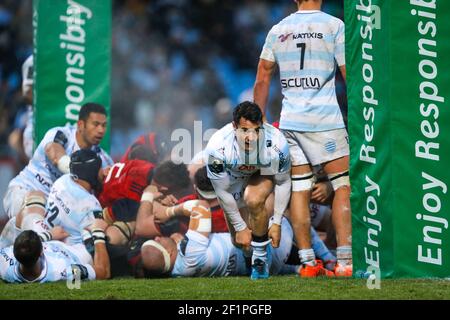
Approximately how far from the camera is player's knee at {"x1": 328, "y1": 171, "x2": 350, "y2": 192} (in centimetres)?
809

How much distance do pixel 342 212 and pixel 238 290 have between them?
150 cm

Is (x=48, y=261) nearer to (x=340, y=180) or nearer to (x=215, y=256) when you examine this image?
(x=215, y=256)

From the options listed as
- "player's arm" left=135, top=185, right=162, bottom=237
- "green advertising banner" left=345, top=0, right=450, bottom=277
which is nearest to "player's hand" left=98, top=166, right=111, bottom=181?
"player's arm" left=135, top=185, right=162, bottom=237

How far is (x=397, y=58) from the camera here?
7031mm

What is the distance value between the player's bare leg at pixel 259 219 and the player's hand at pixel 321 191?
21.2 inches

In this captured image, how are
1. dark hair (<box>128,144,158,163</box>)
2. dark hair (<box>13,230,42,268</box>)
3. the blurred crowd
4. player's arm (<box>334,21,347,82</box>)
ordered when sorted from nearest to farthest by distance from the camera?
dark hair (<box>13,230,42,268</box>)
player's arm (<box>334,21,347,82</box>)
dark hair (<box>128,144,158,163</box>)
the blurred crowd

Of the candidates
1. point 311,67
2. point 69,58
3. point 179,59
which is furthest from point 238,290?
point 179,59

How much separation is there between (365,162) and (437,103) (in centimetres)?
71

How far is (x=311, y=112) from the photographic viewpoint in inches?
321

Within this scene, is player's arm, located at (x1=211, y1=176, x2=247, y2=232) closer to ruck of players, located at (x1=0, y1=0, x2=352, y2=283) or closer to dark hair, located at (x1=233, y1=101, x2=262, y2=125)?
ruck of players, located at (x1=0, y1=0, x2=352, y2=283)

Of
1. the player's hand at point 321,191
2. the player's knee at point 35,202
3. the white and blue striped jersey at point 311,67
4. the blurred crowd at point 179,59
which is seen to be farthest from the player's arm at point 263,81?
the blurred crowd at point 179,59

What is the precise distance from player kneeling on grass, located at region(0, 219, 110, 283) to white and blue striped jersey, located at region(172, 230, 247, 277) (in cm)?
66
